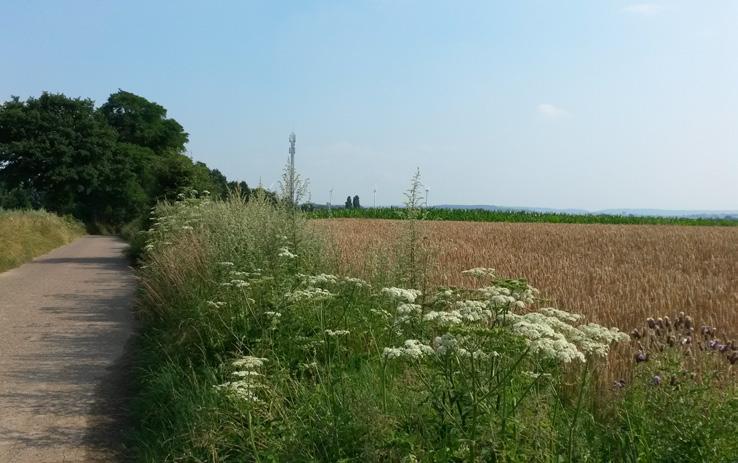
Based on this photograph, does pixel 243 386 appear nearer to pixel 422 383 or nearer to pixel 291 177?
pixel 422 383

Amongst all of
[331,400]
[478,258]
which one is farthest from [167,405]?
[478,258]

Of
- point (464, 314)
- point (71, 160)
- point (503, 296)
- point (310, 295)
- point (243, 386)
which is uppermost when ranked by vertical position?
point (71, 160)

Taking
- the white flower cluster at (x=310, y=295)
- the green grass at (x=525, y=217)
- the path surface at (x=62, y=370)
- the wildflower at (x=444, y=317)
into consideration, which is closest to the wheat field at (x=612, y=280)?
the wildflower at (x=444, y=317)

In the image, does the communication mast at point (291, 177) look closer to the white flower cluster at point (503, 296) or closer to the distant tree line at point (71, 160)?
the white flower cluster at point (503, 296)

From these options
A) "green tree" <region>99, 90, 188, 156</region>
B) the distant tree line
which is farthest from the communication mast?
"green tree" <region>99, 90, 188, 156</region>

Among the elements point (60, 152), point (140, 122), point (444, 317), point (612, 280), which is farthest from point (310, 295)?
point (140, 122)

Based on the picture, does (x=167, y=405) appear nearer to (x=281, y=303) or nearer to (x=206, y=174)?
(x=281, y=303)

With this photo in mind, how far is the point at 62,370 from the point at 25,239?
1899 centimetres

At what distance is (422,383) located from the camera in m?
4.40

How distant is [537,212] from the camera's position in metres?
66.9

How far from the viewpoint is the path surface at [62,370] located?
5449 mm

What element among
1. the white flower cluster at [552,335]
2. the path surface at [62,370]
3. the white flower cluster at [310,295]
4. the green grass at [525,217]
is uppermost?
the white flower cluster at [552,335]

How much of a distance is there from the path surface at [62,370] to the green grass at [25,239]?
16.2ft

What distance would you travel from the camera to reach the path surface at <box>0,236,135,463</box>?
545 centimetres
